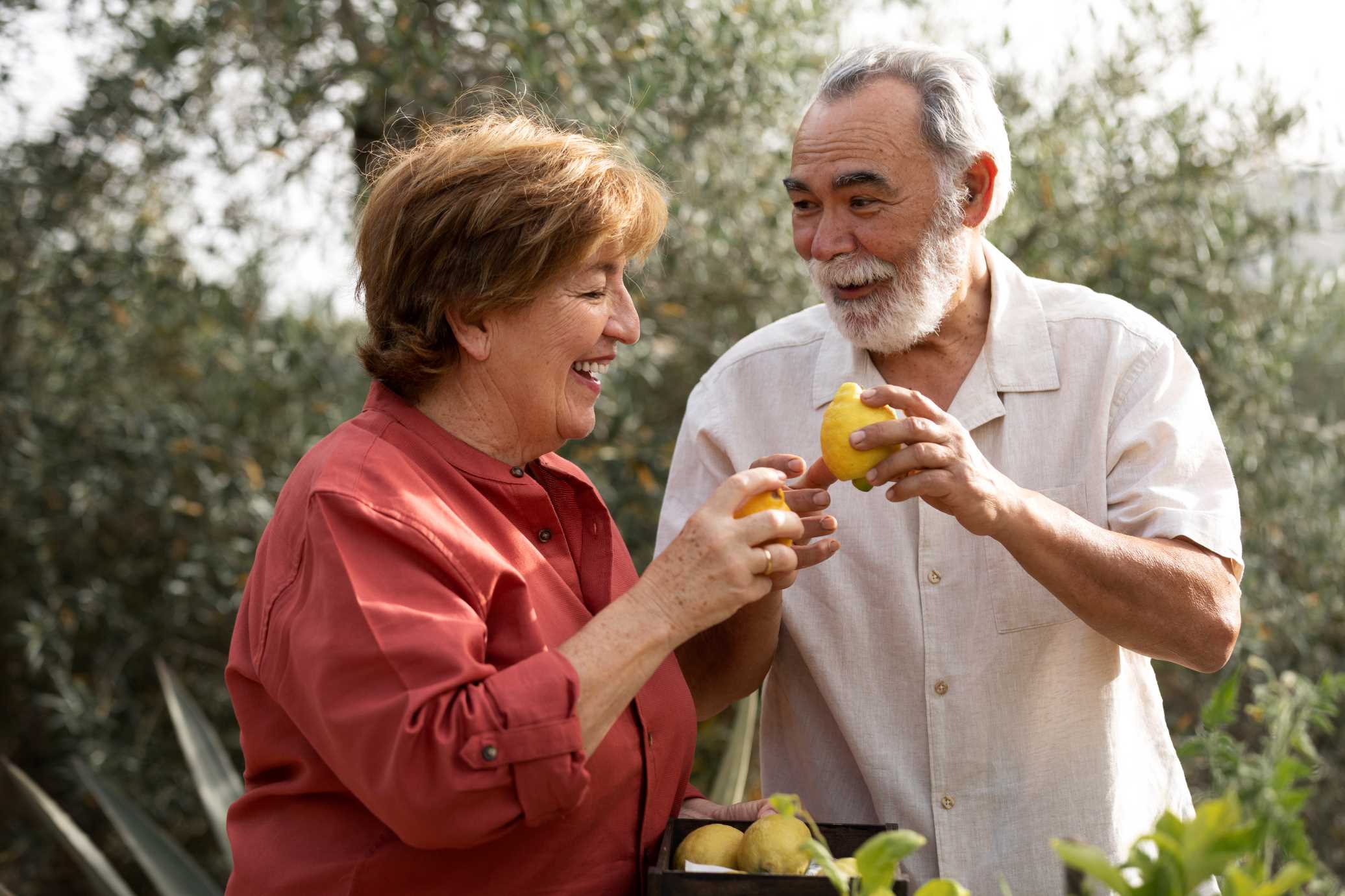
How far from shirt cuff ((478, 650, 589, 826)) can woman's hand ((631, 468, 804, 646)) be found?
0.68 feet

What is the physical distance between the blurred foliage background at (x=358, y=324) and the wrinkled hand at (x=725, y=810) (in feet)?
6.42

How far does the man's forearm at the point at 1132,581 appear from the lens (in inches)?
81.9

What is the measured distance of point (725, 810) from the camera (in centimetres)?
216

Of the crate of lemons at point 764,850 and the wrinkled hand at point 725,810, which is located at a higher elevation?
the crate of lemons at point 764,850

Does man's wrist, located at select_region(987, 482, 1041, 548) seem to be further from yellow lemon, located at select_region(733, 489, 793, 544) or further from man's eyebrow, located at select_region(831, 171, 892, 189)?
man's eyebrow, located at select_region(831, 171, 892, 189)

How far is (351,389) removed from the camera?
4.57 metres

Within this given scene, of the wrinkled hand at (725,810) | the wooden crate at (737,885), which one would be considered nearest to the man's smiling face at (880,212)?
the wrinkled hand at (725,810)

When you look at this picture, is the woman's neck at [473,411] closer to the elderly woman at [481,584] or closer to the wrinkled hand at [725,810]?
the elderly woman at [481,584]

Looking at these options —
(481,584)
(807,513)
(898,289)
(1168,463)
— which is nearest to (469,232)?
(481,584)

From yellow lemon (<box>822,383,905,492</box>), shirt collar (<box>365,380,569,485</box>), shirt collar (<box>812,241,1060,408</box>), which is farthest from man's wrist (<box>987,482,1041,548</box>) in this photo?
shirt collar (<box>365,380,569,485</box>)

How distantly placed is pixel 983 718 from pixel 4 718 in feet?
16.1

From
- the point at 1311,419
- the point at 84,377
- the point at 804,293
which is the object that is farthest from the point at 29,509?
the point at 1311,419

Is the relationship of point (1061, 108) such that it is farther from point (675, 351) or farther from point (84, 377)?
point (84, 377)

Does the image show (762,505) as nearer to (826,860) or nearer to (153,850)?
(826,860)
